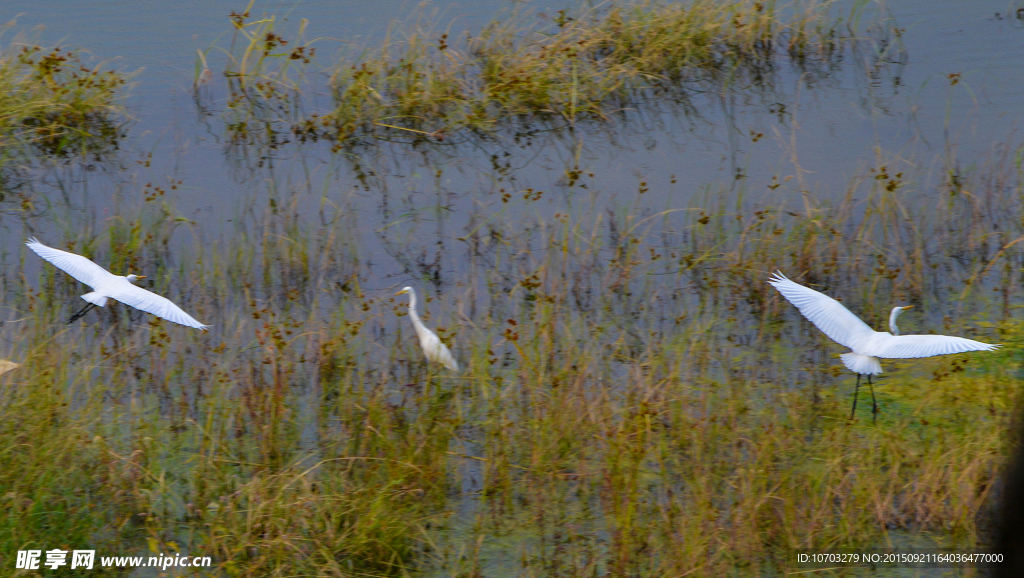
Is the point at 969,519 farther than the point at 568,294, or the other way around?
the point at 568,294

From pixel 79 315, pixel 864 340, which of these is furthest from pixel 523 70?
pixel 864 340

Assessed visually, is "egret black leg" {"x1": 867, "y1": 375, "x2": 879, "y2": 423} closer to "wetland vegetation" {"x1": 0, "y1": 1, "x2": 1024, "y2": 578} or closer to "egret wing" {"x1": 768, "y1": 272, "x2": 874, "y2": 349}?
"wetland vegetation" {"x1": 0, "y1": 1, "x2": 1024, "y2": 578}

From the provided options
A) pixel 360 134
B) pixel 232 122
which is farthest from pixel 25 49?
pixel 360 134

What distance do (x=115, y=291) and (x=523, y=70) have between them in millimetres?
3198

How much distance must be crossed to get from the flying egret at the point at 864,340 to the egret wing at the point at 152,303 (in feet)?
7.34

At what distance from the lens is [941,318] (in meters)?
4.17

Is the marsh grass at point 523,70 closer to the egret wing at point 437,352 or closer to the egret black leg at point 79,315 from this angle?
the egret black leg at point 79,315

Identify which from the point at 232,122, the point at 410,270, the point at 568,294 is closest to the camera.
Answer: the point at 568,294

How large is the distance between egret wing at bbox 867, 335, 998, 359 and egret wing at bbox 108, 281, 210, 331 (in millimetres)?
2416

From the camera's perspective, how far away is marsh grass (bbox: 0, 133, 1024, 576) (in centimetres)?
283

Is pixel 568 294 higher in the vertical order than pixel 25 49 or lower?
lower

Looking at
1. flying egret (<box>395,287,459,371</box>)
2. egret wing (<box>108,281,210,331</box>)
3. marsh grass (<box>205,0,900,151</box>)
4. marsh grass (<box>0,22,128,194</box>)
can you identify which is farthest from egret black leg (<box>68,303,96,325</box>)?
marsh grass (<box>205,0,900,151</box>)

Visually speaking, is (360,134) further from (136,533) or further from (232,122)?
(136,533)

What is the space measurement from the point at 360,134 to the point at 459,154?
0.67 metres
